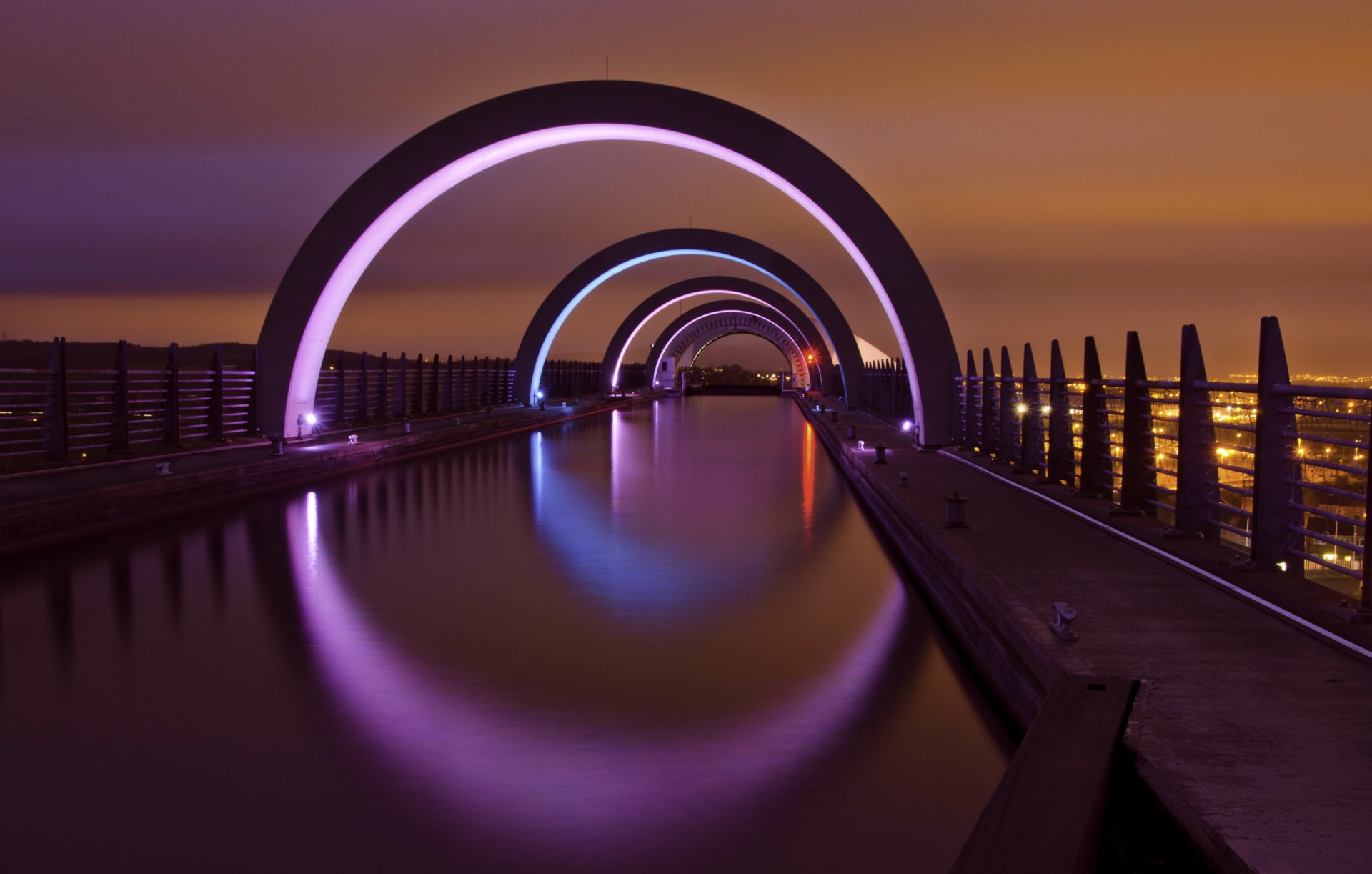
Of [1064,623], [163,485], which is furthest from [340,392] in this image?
[1064,623]

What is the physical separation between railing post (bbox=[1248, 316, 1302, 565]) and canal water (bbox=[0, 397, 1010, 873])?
199cm

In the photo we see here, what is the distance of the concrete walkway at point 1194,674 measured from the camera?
2.96 metres

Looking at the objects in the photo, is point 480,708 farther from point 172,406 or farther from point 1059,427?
point 172,406

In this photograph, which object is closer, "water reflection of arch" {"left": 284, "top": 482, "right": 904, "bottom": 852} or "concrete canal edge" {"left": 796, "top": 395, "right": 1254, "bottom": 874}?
"concrete canal edge" {"left": 796, "top": 395, "right": 1254, "bottom": 874}

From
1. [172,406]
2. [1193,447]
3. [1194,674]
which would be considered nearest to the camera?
[1194,674]

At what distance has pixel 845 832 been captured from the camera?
358 centimetres

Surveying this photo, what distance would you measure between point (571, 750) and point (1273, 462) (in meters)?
4.48

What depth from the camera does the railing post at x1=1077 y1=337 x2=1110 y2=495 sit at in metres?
10.5

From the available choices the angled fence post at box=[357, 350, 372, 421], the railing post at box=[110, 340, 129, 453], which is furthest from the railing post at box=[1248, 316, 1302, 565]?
the angled fence post at box=[357, 350, 372, 421]

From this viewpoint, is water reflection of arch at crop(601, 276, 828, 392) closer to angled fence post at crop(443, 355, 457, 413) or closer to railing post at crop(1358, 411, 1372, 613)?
angled fence post at crop(443, 355, 457, 413)

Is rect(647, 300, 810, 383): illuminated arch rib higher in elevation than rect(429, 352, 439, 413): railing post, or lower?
higher

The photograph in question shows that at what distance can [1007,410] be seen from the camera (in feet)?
47.1

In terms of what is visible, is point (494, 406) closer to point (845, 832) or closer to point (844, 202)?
point (844, 202)

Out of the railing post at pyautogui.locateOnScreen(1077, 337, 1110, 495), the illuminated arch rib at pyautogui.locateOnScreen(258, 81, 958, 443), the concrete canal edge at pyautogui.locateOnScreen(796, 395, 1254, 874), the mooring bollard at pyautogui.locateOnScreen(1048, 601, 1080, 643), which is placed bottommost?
the concrete canal edge at pyautogui.locateOnScreen(796, 395, 1254, 874)
